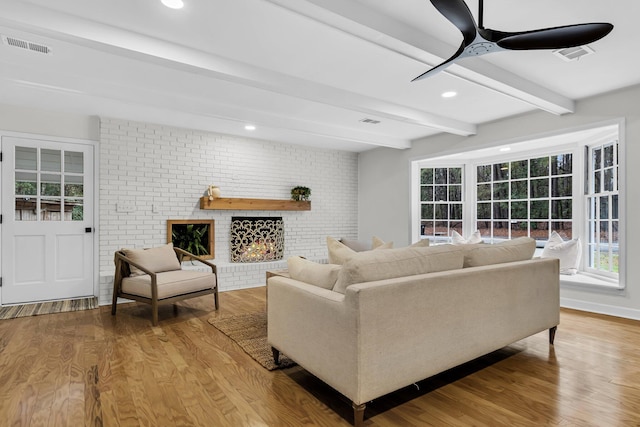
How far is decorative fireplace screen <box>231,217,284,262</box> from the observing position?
5.70 meters

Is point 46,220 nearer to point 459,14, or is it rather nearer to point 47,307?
point 47,307

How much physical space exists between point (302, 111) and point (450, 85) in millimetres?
1805

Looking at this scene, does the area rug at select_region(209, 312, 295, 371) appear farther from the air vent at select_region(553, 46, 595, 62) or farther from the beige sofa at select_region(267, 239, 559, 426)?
the air vent at select_region(553, 46, 595, 62)

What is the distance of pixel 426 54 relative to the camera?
107 inches

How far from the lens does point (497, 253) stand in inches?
107

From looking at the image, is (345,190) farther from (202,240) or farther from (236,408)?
(236,408)

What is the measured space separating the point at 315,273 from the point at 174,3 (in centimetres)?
191

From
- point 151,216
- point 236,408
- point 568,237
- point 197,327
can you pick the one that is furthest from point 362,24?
point 568,237

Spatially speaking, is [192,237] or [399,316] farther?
[192,237]

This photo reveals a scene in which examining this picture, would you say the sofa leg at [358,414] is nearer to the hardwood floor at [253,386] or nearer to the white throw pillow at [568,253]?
the hardwood floor at [253,386]

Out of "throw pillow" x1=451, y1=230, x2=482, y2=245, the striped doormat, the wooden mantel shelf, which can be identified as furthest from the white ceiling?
the striped doormat

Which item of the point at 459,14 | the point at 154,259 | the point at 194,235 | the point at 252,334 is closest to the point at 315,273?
the point at 252,334

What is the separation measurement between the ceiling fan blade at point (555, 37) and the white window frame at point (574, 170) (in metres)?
2.53

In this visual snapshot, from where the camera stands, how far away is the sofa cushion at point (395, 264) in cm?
196
